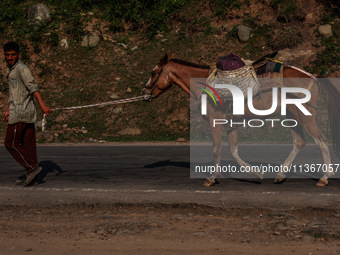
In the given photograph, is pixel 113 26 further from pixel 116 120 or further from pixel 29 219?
pixel 29 219

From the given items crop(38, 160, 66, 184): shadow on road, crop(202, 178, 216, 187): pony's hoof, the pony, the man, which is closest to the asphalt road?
crop(38, 160, 66, 184): shadow on road

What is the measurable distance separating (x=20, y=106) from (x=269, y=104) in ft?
14.9

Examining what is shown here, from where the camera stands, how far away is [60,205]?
339 inches

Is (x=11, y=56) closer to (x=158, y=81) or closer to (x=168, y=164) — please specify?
(x=158, y=81)

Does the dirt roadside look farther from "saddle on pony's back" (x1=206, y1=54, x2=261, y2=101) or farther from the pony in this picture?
"saddle on pony's back" (x1=206, y1=54, x2=261, y2=101)

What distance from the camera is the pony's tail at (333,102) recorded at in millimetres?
9781

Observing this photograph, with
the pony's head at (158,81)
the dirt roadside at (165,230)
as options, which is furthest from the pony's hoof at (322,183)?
the pony's head at (158,81)

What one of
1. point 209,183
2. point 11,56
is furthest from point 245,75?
point 11,56

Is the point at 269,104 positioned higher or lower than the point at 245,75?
lower

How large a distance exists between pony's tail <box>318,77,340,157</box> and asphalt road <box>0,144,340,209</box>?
2.91 feet

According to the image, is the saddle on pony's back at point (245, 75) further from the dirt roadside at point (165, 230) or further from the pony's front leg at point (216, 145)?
the dirt roadside at point (165, 230)

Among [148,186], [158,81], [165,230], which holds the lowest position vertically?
[165,230]

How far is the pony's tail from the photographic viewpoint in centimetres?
978

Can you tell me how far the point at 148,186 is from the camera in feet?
32.7
